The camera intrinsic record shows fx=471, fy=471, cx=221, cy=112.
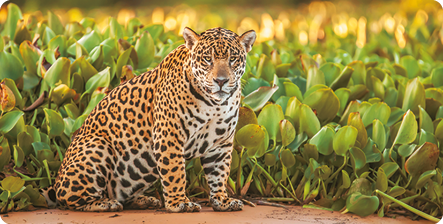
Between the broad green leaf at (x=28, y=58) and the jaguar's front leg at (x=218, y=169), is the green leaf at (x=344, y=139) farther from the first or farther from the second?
the broad green leaf at (x=28, y=58)

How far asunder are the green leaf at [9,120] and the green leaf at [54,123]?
272 mm

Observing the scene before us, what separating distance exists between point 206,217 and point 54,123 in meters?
2.07

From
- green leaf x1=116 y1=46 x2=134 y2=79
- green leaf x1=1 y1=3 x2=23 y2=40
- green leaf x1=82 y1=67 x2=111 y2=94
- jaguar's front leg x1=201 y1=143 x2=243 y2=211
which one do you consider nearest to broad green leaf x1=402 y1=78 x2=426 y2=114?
jaguar's front leg x1=201 y1=143 x2=243 y2=211

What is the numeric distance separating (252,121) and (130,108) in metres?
1.30

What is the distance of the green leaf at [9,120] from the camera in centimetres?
482

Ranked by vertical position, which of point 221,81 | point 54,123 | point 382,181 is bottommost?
point 382,181

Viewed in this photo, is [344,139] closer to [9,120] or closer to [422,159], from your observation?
[422,159]

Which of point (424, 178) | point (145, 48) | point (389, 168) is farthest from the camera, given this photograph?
point (145, 48)

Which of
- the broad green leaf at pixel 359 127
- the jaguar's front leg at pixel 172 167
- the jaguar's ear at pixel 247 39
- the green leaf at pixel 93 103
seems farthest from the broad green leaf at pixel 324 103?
the green leaf at pixel 93 103

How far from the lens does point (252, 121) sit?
500cm

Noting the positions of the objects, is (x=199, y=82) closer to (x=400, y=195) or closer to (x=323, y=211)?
(x=323, y=211)

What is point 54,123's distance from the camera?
5035 mm

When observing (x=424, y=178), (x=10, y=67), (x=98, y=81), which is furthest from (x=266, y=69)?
(x=10, y=67)

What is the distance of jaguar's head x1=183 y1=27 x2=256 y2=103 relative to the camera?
3.82 metres
